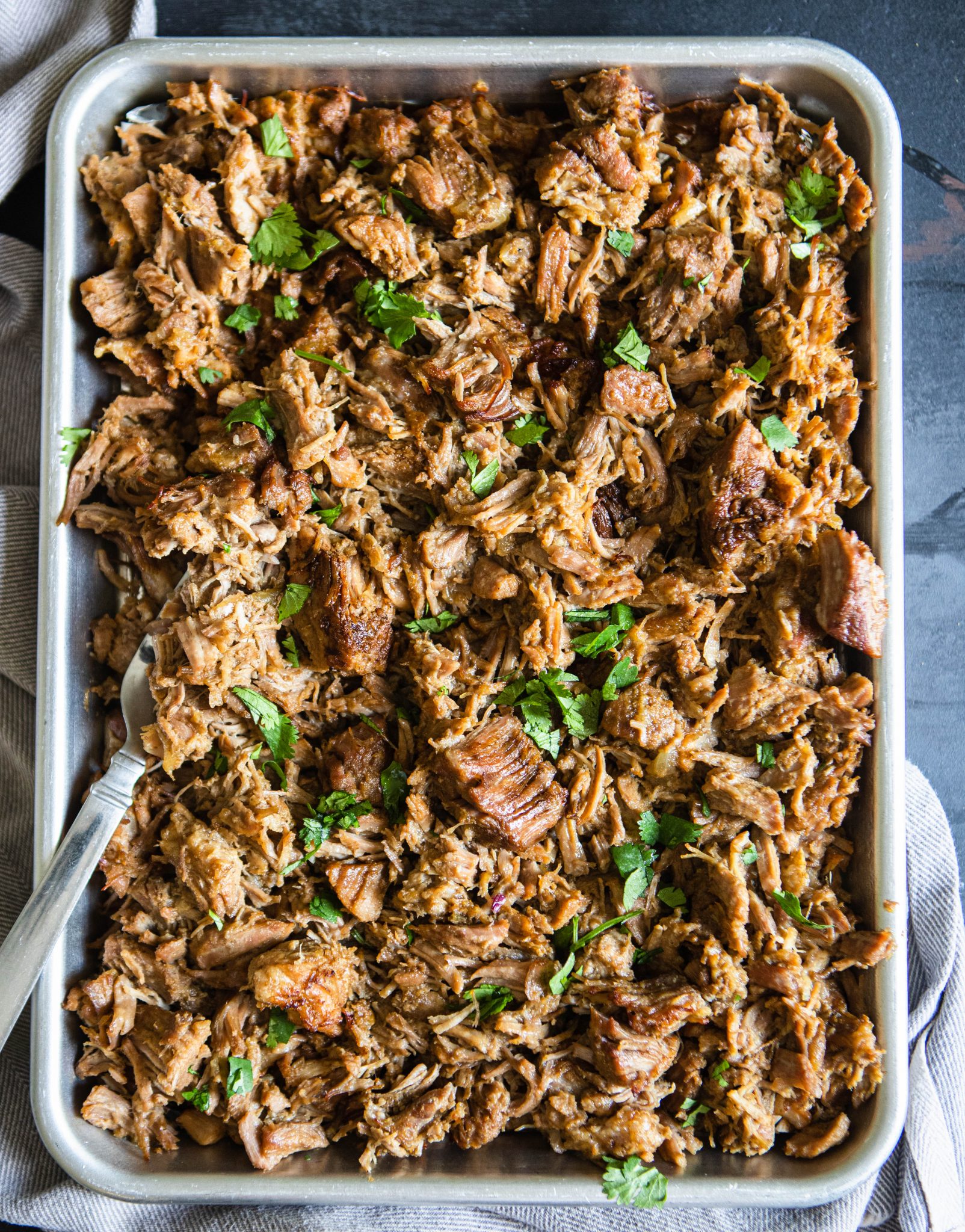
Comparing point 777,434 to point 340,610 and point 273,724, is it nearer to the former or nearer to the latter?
point 340,610

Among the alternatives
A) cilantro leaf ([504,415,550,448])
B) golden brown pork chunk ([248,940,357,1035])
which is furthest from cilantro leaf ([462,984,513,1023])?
cilantro leaf ([504,415,550,448])

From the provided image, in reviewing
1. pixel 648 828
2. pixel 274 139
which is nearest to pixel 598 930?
pixel 648 828

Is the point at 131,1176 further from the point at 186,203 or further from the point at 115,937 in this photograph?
the point at 186,203

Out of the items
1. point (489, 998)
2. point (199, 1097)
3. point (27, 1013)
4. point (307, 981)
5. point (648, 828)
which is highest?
point (648, 828)

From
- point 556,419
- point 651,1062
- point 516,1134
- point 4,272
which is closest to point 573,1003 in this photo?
point 651,1062

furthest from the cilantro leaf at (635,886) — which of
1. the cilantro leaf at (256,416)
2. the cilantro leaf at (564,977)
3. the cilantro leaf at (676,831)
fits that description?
the cilantro leaf at (256,416)

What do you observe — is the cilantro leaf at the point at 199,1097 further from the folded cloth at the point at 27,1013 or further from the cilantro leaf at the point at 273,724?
the cilantro leaf at the point at 273,724

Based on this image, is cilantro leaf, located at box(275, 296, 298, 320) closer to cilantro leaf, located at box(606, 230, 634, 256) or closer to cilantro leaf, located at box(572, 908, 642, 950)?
cilantro leaf, located at box(606, 230, 634, 256)
